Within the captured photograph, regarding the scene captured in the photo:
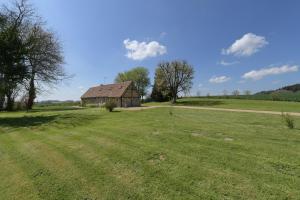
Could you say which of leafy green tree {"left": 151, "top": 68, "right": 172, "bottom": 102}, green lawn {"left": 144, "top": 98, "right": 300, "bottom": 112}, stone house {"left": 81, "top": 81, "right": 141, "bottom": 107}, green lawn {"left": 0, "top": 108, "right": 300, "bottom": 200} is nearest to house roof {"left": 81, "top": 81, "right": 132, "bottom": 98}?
stone house {"left": 81, "top": 81, "right": 141, "bottom": 107}

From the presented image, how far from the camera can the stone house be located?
40053 mm

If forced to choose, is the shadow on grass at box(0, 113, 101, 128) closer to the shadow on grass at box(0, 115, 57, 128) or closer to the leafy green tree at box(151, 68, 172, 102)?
the shadow on grass at box(0, 115, 57, 128)

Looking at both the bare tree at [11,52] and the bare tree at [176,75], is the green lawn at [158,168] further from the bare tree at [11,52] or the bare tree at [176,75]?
the bare tree at [176,75]

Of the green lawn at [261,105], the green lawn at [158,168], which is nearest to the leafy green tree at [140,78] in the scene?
the green lawn at [261,105]

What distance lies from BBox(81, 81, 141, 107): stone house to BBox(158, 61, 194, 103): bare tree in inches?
428

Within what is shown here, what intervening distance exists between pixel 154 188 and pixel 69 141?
5400 mm

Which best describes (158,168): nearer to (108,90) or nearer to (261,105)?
(261,105)

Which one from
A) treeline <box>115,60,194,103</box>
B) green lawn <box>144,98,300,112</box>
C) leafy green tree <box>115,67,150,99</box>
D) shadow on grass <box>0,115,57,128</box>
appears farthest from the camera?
leafy green tree <box>115,67,150,99</box>

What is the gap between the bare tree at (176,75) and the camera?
5002 centimetres

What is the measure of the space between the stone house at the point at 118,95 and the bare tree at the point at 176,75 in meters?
10.9

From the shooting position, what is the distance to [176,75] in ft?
166

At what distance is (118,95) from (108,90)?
6.12 metres

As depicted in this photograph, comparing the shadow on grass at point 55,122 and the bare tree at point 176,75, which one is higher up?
the bare tree at point 176,75

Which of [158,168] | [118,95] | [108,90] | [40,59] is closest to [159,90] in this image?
[108,90]
